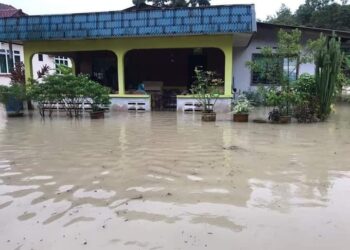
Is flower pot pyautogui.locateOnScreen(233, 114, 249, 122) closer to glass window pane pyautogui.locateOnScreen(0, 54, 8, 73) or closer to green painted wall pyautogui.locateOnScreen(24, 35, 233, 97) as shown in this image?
green painted wall pyautogui.locateOnScreen(24, 35, 233, 97)

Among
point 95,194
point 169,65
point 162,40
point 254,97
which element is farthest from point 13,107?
point 95,194

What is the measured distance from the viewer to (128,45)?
14.6 m

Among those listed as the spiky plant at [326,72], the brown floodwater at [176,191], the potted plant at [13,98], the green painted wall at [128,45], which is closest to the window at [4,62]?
the green painted wall at [128,45]

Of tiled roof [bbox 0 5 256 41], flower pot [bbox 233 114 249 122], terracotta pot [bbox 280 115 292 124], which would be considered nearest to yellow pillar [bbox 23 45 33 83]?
tiled roof [bbox 0 5 256 41]

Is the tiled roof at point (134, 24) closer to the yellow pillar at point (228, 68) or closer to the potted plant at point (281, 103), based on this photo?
the yellow pillar at point (228, 68)

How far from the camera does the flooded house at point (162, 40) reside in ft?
42.7

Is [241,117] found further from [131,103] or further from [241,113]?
[131,103]

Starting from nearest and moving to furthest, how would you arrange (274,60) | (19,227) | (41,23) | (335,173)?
1. (19,227)
2. (335,173)
3. (274,60)
4. (41,23)

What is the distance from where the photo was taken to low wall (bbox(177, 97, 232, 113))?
1392cm

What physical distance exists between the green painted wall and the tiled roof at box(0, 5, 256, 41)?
0.81 meters

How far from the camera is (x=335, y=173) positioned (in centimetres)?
554

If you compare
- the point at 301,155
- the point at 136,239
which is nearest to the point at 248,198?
the point at 136,239

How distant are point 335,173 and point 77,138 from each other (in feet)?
17.7

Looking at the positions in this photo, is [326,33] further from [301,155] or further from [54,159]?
[54,159]
